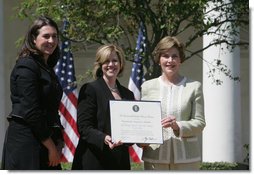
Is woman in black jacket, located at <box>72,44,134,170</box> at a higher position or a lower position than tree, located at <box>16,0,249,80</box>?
lower

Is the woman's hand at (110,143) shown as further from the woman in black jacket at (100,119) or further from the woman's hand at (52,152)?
the woman's hand at (52,152)

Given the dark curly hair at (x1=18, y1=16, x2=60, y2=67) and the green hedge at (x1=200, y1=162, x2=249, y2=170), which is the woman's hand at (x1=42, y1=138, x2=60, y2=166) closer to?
the dark curly hair at (x1=18, y1=16, x2=60, y2=67)

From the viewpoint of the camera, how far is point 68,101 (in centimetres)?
1305

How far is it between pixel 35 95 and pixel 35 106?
0.08 m

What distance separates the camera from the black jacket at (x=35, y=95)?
15.3 feet

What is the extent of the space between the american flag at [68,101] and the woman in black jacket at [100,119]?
24.0ft

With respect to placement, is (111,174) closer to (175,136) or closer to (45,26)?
(175,136)

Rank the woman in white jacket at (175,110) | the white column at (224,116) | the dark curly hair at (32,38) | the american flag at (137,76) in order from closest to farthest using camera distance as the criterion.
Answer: the dark curly hair at (32,38) < the woman in white jacket at (175,110) < the american flag at (137,76) < the white column at (224,116)

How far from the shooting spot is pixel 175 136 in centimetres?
519

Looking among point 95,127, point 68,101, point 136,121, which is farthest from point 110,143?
point 68,101

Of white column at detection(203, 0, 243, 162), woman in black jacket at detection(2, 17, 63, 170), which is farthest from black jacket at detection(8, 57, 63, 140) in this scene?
white column at detection(203, 0, 243, 162)

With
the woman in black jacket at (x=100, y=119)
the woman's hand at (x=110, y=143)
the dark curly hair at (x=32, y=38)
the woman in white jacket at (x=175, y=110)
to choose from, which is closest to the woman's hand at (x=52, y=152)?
the woman in black jacket at (x=100, y=119)

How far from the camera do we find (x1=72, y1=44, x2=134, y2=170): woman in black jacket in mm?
4992

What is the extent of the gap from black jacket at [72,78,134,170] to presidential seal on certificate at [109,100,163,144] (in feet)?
0.24
